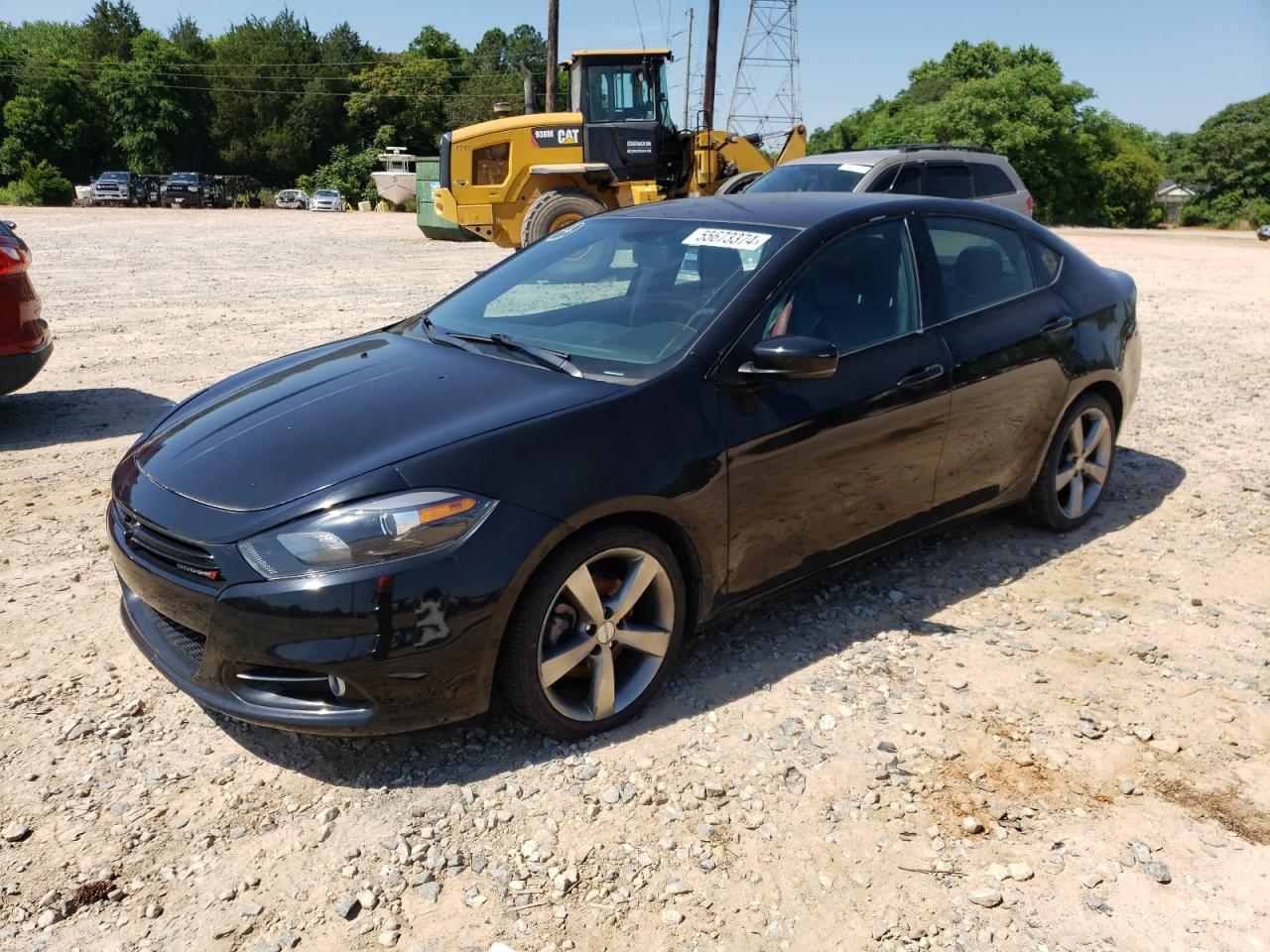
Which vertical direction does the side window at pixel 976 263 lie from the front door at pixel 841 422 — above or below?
above

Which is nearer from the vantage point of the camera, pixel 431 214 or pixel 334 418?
pixel 334 418

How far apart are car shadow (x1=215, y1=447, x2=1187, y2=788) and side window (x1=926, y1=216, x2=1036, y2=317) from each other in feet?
3.37

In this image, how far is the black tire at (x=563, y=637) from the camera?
298 cm

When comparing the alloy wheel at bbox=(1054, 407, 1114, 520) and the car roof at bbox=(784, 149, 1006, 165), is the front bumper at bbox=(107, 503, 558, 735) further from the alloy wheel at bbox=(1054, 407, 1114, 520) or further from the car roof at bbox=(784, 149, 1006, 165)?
the car roof at bbox=(784, 149, 1006, 165)

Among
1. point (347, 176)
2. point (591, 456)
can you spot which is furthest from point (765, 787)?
point (347, 176)

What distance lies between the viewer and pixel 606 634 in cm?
320

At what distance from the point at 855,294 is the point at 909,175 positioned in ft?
27.4

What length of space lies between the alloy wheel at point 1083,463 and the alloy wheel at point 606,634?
2.51 m

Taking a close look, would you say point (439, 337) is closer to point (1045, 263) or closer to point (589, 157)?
point (1045, 263)

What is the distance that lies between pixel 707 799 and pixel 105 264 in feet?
60.4

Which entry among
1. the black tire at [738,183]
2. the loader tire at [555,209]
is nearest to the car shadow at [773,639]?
the black tire at [738,183]

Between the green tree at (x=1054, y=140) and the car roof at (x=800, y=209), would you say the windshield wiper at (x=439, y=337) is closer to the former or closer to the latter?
the car roof at (x=800, y=209)

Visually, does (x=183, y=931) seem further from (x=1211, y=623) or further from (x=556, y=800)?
(x=1211, y=623)

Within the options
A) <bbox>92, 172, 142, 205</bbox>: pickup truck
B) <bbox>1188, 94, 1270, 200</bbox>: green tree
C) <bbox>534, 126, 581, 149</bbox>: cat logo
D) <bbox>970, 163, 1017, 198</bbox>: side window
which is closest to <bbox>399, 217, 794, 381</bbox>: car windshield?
<bbox>970, 163, 1017, 198</bbox>: side window
